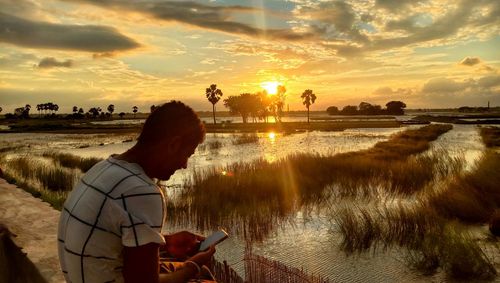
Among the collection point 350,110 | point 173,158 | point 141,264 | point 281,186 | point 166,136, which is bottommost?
point 281,186

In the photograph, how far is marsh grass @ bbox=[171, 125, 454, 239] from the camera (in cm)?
998

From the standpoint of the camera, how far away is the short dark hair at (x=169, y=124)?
6.80 feet

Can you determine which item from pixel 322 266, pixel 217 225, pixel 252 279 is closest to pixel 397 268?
pixel 322 266

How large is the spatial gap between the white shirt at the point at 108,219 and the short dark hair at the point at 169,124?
7.1 inches

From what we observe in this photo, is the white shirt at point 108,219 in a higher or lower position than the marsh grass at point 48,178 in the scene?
higher

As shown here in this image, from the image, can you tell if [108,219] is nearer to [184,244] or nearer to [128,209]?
[128,209]

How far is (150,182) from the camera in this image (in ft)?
6.40

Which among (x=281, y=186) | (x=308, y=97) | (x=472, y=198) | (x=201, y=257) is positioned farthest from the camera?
(x=308, y=97)

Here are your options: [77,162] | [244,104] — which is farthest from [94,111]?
[77,162]

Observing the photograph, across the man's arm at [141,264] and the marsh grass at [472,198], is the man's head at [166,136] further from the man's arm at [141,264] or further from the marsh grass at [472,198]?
the marsh grass at [472,198]

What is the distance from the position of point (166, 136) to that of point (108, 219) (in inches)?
19.4

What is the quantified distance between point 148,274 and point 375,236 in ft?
22.7

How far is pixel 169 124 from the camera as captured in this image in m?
2.07

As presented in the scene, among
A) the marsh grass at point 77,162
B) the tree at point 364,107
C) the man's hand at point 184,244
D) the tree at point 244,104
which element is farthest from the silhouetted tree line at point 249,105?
the man's hand at point 184,244
